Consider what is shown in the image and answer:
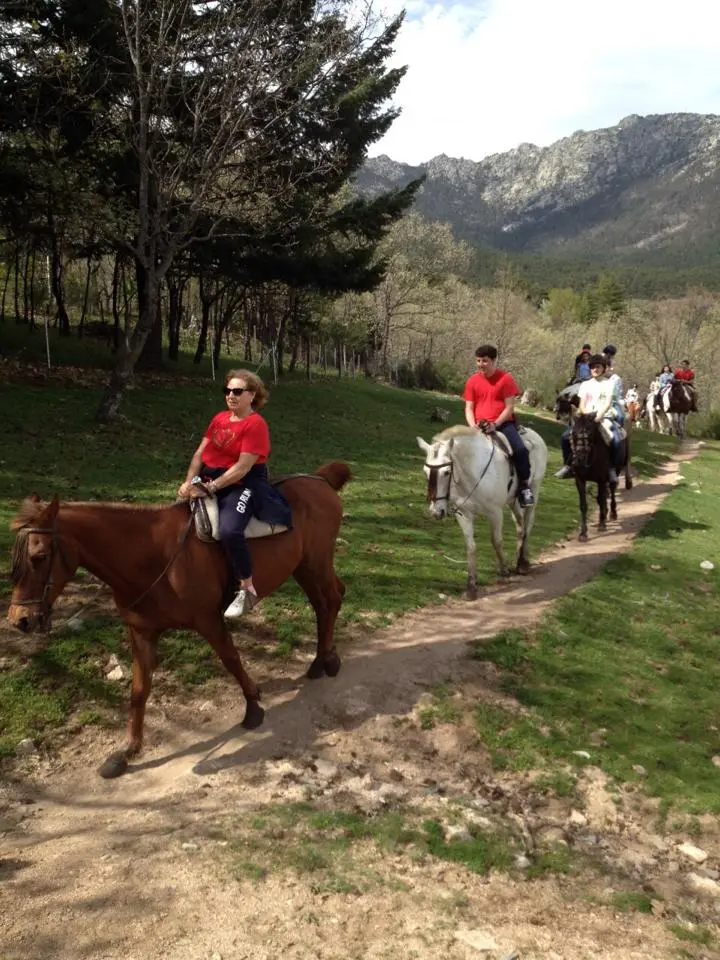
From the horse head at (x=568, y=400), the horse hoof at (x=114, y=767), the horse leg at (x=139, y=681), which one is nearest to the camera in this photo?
the horse hoof at (x=114, y=767)

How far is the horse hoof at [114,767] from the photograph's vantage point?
16.9 feet

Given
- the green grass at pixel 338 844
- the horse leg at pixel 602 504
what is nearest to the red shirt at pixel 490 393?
the horse leg at pixel 602 504

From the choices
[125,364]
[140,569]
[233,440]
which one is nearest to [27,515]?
[140,569]

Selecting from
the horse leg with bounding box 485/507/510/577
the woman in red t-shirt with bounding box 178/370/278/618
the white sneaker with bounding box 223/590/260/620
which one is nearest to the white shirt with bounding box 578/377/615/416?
the horse leg with bounding box 485/507/510/577

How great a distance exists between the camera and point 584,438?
1251 cm

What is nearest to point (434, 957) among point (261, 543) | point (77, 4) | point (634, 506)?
point (261, 543)

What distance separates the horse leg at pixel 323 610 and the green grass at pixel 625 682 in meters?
1.66

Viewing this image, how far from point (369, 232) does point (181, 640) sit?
21309 millimetres

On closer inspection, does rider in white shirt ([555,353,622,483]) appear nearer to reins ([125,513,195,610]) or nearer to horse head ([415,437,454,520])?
horse head ([415,437,454,520])

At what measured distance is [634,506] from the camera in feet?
52.5

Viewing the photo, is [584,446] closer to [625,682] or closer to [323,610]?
[625,682]

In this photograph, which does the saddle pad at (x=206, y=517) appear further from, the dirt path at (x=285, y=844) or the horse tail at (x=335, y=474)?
the dirt path at (x=285, y=844)

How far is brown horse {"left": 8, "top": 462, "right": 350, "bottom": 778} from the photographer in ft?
15.2

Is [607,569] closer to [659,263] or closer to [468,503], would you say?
[468,503]
